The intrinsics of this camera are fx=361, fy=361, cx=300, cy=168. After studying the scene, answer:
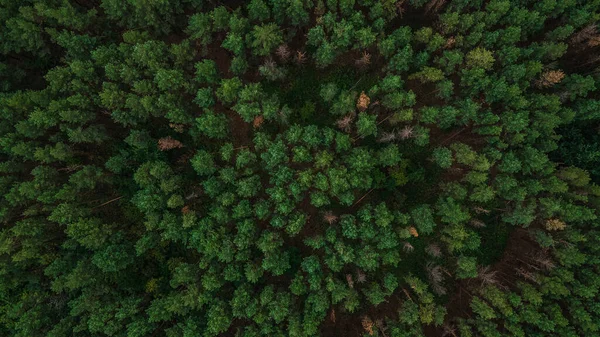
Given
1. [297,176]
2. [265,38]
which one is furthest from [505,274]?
[265,38]

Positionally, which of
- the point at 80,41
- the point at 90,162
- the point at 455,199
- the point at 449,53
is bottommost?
the point at 455,199

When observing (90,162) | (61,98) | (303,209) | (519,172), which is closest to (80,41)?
(61,98)

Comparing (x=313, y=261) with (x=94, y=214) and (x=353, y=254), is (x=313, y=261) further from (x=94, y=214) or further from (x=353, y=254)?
(x=94, y=214)

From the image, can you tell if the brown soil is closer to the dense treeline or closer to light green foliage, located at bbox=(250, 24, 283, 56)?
the dense treeline

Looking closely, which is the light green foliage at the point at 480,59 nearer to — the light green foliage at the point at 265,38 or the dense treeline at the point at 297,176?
the dense treeline at the point at 297,176

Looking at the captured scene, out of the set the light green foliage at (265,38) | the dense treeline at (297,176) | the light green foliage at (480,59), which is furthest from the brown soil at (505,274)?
the light green foliage at (265,38)

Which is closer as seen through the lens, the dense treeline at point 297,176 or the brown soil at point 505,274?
the dense treeline at point 297,176

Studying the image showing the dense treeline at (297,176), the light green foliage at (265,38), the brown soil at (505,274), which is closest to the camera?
the dense treeline at (297,176)

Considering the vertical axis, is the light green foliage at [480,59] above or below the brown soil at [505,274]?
above

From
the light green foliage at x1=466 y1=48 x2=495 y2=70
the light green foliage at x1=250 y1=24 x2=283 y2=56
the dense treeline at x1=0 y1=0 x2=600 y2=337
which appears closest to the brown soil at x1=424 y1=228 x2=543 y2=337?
the dense treeline at x1=0 y1=0 x2=600 y2=337
